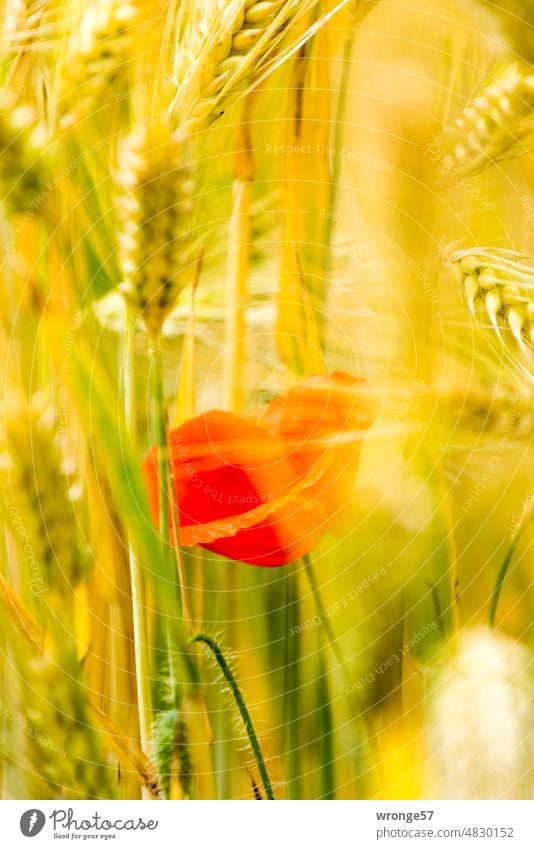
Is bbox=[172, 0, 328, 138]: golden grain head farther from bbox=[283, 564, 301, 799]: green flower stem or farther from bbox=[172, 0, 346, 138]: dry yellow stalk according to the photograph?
bbox=[283, 564, 301, 799]: green flower stem

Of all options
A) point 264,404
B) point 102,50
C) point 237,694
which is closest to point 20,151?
point 102,50

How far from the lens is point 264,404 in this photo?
0.42 meters

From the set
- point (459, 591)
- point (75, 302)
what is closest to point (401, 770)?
point (459, 591)

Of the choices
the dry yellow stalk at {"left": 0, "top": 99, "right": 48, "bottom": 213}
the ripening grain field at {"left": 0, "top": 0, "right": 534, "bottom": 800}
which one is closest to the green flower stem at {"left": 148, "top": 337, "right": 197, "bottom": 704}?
the ripening grain field at {"left": 0, "top": 0, "right": 534, "bottom": 800}

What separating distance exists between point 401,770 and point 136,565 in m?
0.21

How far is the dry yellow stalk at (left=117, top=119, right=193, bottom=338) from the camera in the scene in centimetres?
41

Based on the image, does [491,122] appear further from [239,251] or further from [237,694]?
[237,694]

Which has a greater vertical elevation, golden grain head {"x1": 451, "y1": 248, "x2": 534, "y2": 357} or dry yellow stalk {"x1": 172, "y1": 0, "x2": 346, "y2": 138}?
dry yellow stalk {"x1": 172, "y1": 0, "x2": 346, "y2": 138}

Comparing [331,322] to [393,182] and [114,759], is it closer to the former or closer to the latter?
[393,182]
